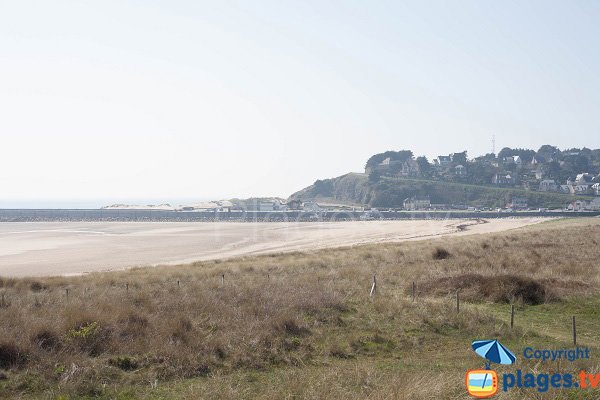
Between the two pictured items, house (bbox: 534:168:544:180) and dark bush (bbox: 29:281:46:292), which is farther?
house (bbox: 534:168:544:180)

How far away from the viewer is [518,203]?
5591 inches

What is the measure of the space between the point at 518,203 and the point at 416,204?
1105 inches

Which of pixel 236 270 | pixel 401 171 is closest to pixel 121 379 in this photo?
pixel 236 270

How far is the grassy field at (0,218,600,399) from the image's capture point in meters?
8.71

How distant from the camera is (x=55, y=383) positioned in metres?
8.91

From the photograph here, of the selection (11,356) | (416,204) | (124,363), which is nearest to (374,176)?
(416,204)

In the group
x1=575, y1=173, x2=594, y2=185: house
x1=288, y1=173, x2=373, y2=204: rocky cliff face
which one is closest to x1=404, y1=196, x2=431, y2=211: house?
x1=288, y1=173, x2=373, y2=204: rocky cliff face

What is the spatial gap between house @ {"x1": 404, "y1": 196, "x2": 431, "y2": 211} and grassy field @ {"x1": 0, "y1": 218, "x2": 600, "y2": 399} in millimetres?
117874

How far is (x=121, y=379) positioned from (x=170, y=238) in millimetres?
55744

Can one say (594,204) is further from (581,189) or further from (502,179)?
(502,179)

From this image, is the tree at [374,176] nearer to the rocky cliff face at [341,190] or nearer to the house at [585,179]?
the rocky cliff face at [341,190]

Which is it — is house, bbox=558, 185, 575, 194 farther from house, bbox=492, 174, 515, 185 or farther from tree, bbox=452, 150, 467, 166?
tree, bbox=452, 150, 467, 166

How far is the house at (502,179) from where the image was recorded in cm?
17050

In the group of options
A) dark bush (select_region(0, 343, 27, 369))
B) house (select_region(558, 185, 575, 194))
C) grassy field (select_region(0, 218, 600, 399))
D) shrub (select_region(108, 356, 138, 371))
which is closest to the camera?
grassy field (select_region(0, 218, 600, 399))
